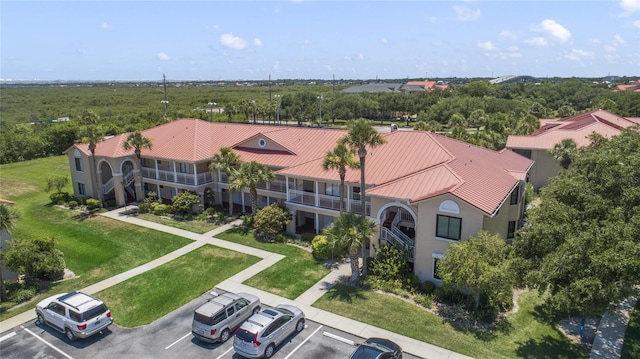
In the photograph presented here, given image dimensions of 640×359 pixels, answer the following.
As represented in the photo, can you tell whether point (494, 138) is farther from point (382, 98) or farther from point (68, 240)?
point (382, 98)

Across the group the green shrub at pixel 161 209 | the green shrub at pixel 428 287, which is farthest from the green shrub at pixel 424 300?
the green shrub at pixel 161 209

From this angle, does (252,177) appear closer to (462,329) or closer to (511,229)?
(511,229)

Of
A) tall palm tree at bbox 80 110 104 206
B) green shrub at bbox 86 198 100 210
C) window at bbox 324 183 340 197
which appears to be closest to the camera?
window at bbox 324 183 340 197

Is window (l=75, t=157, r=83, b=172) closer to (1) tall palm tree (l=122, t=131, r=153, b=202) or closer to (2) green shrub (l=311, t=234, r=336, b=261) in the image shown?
(1) tall palm tree (l=122, t=131, r=153, b=202)

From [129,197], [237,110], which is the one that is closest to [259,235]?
[129,197]

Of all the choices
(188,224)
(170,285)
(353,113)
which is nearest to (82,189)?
(188,224)

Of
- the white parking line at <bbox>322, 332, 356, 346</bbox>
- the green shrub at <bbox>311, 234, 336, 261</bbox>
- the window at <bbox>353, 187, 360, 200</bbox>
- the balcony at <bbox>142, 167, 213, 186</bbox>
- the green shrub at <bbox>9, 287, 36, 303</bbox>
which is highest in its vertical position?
the window at <bbox>353, 187, 360, 200</bbox>

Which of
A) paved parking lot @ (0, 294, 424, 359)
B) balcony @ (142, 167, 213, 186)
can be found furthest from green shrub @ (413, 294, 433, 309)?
balcony @ (142, 167, 213, 186)

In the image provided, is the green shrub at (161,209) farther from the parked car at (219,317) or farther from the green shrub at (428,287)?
the green shrub at (428,287)
